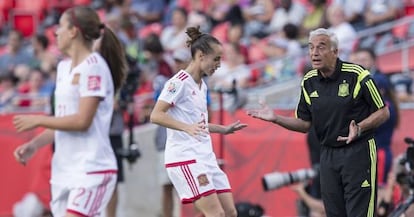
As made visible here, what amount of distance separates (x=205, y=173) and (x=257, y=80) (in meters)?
7.30

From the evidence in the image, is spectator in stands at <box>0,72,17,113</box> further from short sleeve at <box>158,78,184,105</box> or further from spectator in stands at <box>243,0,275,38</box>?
short sleeve at <box>158,78,184,105</box>

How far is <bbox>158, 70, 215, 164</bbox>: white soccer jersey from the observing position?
28.3 ft

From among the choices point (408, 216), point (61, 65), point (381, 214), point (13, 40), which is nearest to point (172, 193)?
point (381, 214)

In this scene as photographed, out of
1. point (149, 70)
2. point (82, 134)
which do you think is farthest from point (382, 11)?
point (82, 134)

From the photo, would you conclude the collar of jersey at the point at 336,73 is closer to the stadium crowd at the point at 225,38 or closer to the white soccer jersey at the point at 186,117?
the white soccer jersey at the point at 186,117

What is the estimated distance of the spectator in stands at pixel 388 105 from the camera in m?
11.2

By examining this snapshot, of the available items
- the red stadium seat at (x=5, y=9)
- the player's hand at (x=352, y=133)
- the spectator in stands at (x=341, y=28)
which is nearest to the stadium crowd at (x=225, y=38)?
the spectator in stands at (x=341, y=28)

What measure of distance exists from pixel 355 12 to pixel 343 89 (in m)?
8.03

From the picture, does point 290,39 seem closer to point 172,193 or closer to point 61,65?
point 172,193

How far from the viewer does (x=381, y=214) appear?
10.8 meters

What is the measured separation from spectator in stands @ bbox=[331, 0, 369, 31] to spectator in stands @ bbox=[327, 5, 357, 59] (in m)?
0.51

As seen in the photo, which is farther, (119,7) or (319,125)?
(119,7)

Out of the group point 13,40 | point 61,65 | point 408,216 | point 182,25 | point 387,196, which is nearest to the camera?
point 61,65

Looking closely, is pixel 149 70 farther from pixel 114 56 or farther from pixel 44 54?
pixel 114 56
